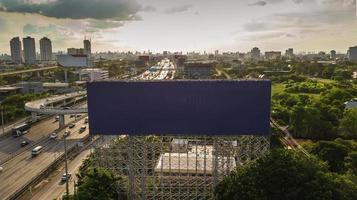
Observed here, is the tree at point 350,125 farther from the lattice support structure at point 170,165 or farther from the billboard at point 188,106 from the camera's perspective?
the billboard at point 188,106

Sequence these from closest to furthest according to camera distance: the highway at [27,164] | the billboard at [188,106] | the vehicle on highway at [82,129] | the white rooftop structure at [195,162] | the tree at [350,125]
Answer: the billboard at [188,106] → the white rooftop structure at [195,162] → the highway at [27,164] → the tree at [350,125] → the vehicle on highway at [82,129]

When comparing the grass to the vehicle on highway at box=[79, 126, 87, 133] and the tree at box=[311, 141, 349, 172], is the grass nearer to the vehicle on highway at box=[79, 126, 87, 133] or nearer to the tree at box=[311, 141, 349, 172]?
the vehicle on highway at box=[79, 126, 87, 133]

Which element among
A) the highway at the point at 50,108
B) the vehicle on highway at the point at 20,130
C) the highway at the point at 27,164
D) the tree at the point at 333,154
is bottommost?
the highway at the point at 27,164

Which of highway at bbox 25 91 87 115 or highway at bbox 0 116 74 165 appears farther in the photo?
highway at bbox 25 91 87 115

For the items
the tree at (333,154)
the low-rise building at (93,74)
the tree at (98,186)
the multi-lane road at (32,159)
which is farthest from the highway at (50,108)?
the tree at (333,154)

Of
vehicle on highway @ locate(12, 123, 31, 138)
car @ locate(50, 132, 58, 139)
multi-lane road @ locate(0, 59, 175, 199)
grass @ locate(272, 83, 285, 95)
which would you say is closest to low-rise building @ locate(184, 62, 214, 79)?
grass @ locate(272, 83, 285, 95)

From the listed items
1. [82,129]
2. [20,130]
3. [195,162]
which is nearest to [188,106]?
[195,162]
